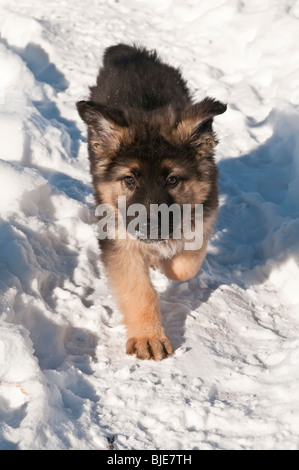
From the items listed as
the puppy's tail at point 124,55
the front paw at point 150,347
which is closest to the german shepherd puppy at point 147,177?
the front paw at point 150,347

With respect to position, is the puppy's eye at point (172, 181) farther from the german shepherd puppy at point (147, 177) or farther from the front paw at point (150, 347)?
the front paw at point (150, 347)

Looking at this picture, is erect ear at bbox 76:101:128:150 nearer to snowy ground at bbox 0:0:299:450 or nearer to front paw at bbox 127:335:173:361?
snowy ground at bbox 0:0:299:450

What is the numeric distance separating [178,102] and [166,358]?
1.75 m

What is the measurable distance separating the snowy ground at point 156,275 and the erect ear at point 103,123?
798 millimetres

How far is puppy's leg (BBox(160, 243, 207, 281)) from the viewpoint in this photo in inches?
154

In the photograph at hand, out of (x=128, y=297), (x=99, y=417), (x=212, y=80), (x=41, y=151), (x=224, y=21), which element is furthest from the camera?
(x=224, y=21)

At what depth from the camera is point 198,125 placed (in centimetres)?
346

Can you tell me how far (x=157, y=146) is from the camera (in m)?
3.43

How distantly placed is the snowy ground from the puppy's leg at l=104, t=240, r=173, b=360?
0.09 meters

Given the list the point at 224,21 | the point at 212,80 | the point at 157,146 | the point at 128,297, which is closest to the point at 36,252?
the point at 128,297

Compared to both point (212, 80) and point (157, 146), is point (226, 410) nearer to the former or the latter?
point (157, 146)

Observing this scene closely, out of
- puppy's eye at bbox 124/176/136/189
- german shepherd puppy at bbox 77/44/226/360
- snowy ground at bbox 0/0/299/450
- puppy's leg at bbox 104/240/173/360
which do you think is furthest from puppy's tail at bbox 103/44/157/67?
puppy's leg at bbox 104/240/173/360

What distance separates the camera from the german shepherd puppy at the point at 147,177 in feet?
11.1

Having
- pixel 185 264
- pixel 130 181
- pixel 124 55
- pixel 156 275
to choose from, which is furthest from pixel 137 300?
pixel 124 55
